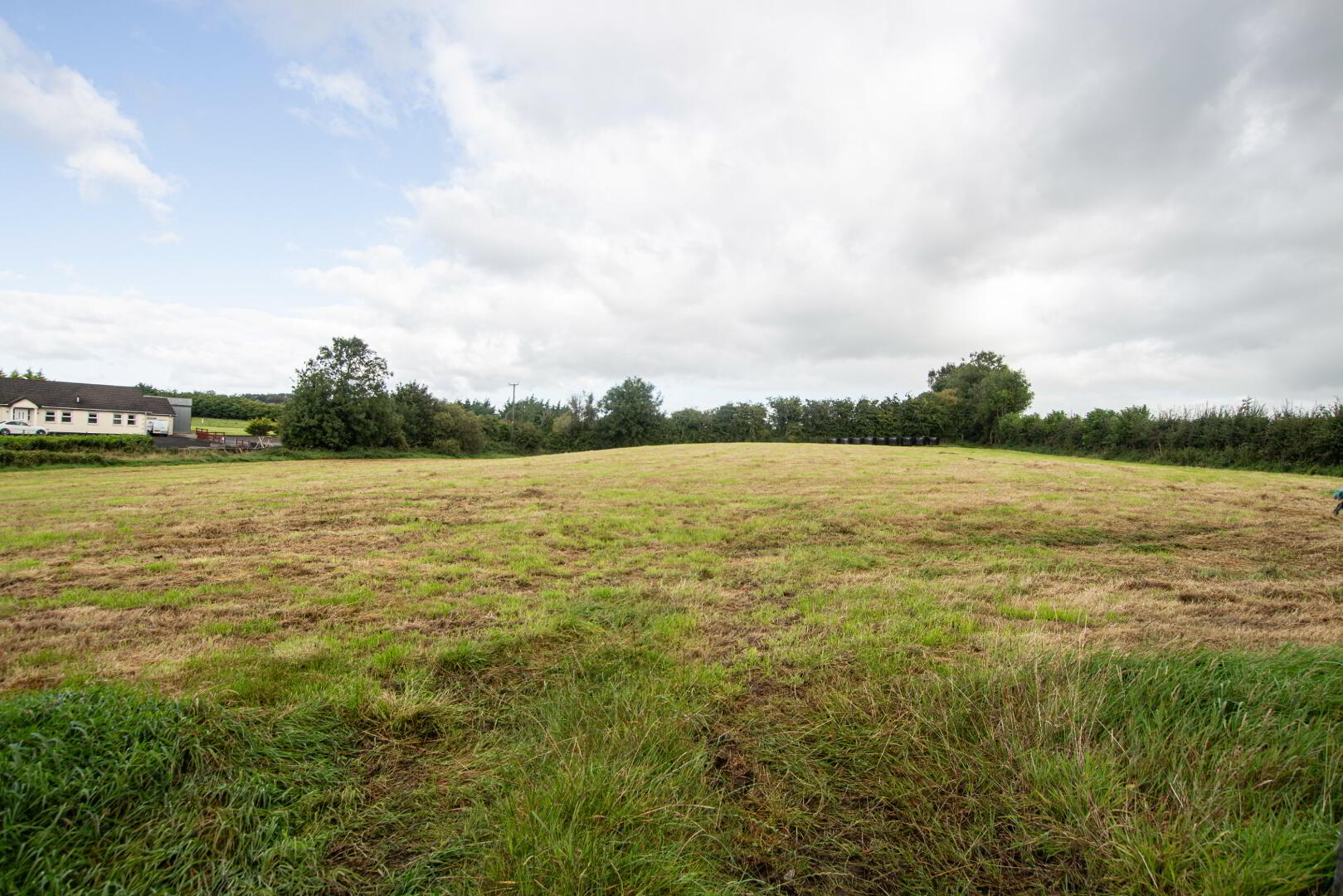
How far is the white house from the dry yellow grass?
205ft

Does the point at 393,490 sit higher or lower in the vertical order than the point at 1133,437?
lower

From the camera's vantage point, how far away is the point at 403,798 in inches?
111

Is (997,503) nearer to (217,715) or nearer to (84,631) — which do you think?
(217,715)

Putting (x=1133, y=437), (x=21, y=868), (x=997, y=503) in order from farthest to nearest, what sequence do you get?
1. (x=1133, y=437)
2. (x=997, y=503)
3. (x=21, y=868)

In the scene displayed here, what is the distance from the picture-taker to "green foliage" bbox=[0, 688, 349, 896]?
2.13 m

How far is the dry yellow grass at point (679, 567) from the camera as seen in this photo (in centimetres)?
483

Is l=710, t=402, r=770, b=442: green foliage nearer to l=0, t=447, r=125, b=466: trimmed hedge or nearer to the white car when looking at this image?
l=0, t=447, r=125, b=466: trimmed hedge

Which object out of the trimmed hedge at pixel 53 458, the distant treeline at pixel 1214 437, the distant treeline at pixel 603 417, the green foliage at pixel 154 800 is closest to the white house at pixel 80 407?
the distant treeline at pixel 603 417

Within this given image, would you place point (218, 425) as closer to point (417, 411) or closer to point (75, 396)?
point (75, 396)

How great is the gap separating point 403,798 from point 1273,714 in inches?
183

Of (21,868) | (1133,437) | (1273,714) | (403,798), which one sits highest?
(1133,437)

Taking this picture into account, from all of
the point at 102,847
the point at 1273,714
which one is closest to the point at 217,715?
the point at 102,847

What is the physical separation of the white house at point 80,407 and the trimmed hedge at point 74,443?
32.9m

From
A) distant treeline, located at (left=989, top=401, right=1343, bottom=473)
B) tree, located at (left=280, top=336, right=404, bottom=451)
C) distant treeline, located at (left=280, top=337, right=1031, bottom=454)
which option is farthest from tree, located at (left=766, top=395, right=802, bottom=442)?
tree, located at (left=280, top=336, right=404, bottom=451)
